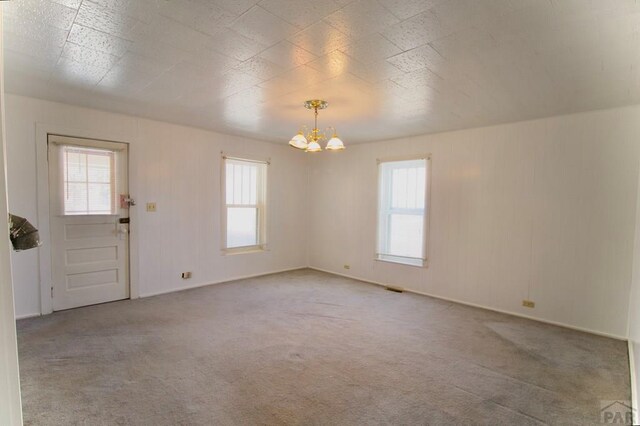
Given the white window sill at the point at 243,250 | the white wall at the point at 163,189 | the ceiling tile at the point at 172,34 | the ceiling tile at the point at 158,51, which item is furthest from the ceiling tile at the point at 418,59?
the white window sill at the point at 243,250

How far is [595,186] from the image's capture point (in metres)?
3.46

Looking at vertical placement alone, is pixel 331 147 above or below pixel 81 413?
above

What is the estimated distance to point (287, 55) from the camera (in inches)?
90.5

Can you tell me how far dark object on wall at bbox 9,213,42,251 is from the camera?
1.50 m

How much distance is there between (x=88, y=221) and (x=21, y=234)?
2.90 metres

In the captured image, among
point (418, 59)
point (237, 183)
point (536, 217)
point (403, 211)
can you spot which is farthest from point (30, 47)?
point (536, 217)

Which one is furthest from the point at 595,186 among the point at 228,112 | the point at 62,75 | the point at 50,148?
the point at 50,148

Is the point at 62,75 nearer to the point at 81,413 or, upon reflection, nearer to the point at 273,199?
the point at 81,413

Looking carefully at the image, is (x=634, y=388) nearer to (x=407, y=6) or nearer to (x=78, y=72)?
(x=407, y=6)

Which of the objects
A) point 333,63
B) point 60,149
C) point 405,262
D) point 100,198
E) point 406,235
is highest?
point 333,63

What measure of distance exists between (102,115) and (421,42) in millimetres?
3957

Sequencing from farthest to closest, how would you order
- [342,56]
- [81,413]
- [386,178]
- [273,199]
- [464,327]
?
[273,199] < [386,178] < [464,327] < [342,56] < [81,413]

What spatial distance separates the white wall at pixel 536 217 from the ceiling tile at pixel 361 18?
3.00m

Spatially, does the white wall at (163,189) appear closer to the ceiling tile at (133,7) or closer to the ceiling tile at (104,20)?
the ceiling tile at (104,20)
